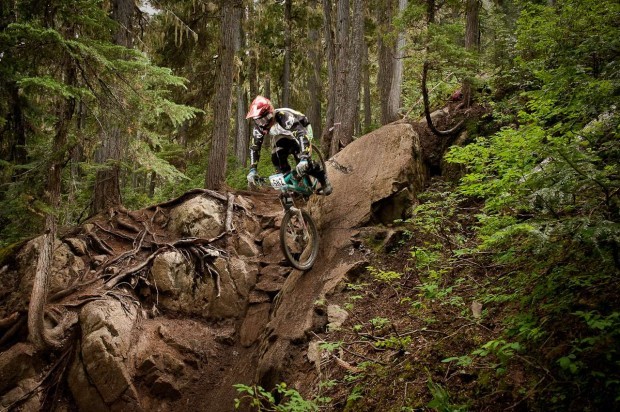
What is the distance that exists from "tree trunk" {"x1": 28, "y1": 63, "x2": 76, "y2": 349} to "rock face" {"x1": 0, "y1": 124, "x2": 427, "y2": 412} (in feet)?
1.39

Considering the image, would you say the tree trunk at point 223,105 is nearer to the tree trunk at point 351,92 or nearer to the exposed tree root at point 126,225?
the exposed tree root at point 126,225

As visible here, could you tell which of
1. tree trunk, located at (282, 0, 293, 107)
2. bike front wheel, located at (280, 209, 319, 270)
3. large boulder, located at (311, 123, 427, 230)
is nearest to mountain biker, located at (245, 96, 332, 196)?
bike front wheel, located at (280, 209, 319, 270)

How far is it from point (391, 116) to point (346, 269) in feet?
29.0

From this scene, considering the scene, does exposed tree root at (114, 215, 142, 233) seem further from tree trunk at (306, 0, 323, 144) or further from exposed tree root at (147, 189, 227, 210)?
tree trunk at (306, 0, 323, 144)

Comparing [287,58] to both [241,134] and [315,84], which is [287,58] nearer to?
[315,84]

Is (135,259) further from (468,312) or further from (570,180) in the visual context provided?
(570,180)

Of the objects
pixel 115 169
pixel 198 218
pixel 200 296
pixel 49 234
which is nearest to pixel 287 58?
pixel 115 169

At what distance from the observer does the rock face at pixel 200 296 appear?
22.7 feet

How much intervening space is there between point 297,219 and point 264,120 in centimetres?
191

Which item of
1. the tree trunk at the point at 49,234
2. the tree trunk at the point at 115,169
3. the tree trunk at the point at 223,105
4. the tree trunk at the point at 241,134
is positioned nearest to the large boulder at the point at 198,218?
the tree trunk at the point at 223,105

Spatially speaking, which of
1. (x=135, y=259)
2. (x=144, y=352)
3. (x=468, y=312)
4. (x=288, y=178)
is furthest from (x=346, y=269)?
(x=135, y=259)

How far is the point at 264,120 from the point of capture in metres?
6.80

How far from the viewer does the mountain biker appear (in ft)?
21.5

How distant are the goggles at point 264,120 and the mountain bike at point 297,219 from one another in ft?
2.95
